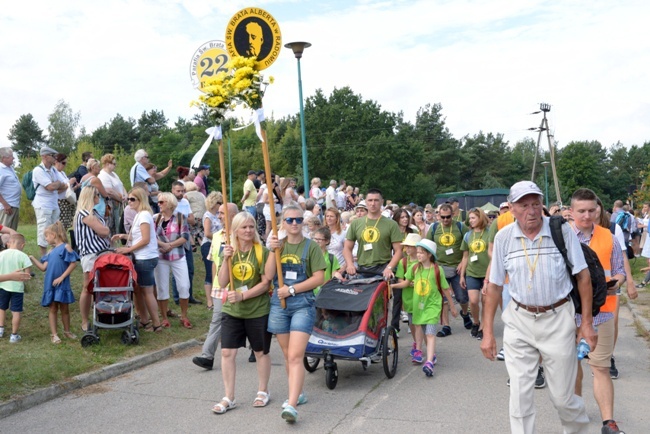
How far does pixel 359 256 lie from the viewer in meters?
9.63

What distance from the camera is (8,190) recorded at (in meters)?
12.3

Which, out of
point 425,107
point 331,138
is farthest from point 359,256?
point 425,107

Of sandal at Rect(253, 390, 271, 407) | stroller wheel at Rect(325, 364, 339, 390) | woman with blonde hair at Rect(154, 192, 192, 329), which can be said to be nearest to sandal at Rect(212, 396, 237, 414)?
sandal at Rect(253, 390, 271, 407)

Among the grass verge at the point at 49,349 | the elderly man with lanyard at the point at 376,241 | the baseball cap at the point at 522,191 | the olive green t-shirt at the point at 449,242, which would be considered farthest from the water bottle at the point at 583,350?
the grass verge at the point at 49,349

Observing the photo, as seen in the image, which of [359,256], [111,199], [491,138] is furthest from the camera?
[491,138]

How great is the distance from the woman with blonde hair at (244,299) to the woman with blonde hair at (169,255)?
4.44m

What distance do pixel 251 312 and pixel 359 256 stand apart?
9.60ft

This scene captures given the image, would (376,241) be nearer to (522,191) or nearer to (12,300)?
(522,191)

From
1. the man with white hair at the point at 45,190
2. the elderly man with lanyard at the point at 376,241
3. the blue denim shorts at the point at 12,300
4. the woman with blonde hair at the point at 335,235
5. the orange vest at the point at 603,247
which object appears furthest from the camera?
the man with white hair at the point at 45,190

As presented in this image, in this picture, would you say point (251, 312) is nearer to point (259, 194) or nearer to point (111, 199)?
point (111, 199)

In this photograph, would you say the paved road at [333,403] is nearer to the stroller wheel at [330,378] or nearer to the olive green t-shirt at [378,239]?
the stroller wheel at [330,378]

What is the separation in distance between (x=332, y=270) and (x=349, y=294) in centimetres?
189

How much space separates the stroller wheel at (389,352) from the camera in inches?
324

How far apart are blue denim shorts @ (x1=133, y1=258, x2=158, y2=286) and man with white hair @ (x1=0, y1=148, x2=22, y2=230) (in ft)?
10.9
